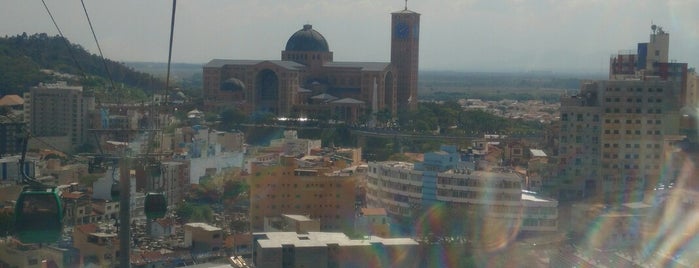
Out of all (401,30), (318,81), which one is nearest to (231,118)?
(318,81)

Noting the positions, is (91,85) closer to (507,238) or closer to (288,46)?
(288,46)

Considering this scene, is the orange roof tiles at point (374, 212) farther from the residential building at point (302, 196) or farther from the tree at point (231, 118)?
the tree at point (231, 118)

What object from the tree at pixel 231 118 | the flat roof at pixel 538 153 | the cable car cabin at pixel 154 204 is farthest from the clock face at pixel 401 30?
the cable car cabin at pixel 154 204

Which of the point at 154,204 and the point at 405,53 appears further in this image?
the point at 405,53

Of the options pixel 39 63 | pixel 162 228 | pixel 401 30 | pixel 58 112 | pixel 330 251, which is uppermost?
pixel 401 30

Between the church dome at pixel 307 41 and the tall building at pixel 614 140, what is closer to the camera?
the tall building at pixel 614 140

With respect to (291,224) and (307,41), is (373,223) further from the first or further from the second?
(307,41)
